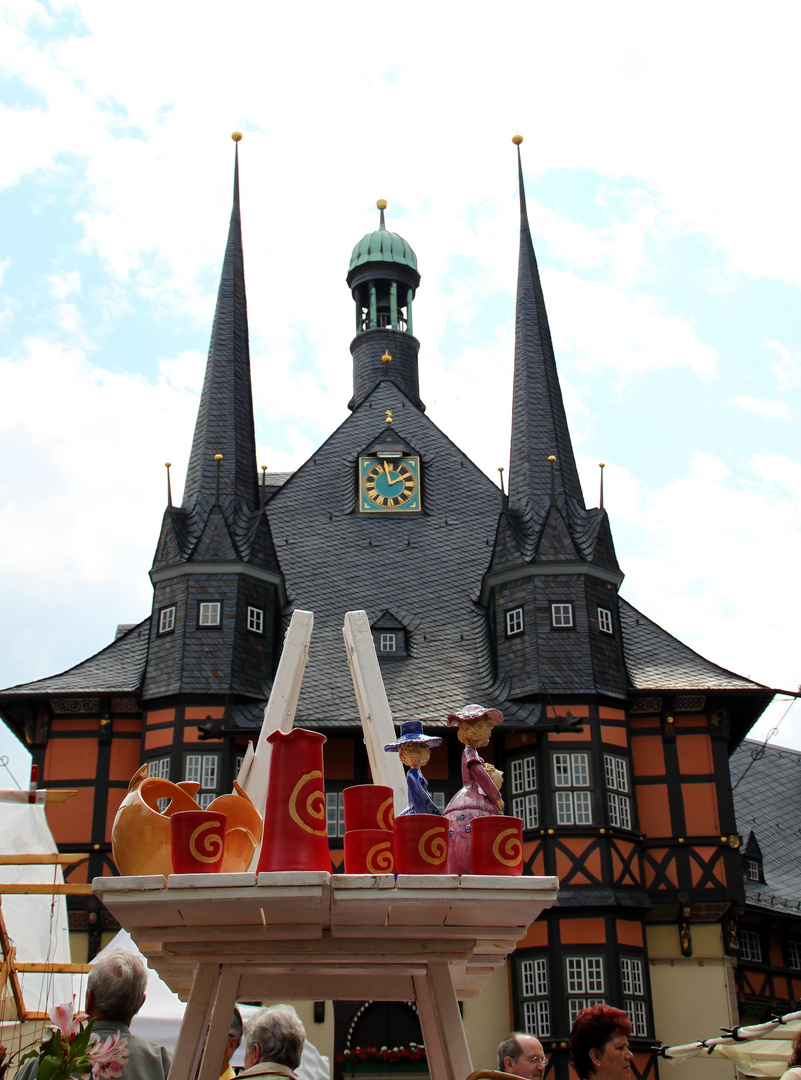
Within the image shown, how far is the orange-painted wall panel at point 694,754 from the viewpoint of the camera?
23766 mm

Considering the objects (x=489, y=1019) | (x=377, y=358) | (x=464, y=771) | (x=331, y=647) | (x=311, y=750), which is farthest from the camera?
(x=377, y=358)

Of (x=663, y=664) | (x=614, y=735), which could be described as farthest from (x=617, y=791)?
(x=663, y=664)

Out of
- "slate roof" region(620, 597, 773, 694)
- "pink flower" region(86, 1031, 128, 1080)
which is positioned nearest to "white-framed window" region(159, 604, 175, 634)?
"slate roof" region(620, 597, 773, 694)

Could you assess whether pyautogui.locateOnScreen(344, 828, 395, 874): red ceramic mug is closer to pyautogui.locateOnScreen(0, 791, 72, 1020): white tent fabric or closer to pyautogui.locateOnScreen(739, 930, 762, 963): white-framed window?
pyautogui.locateOnScreen(0, 791, 72, 1020): white tent fabric

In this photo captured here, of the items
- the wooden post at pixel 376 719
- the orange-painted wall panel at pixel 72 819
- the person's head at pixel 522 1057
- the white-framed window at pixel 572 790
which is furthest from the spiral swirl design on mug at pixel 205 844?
the orange-painted wall panel at pixel 72 819

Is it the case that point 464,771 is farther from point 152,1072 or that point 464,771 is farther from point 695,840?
→ point 695,840

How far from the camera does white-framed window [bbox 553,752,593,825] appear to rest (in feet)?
74.0

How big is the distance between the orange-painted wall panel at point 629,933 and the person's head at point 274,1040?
1825cm

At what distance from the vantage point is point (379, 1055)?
21641 mm

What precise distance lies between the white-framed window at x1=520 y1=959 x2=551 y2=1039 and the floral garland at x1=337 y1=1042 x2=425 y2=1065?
6.42 ft

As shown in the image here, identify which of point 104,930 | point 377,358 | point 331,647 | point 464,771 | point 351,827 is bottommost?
point 351,827

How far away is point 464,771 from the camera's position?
181 inches

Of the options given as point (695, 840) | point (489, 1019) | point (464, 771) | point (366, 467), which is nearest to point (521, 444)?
point (366, 467)

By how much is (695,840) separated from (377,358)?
18502 mm
